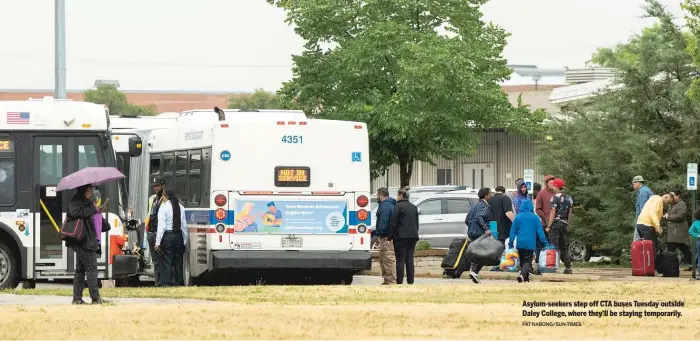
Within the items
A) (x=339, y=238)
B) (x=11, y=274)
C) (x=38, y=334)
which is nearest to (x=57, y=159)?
(x=11, y=274)

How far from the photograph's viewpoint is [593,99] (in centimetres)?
3550

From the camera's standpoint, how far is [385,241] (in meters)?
25.2

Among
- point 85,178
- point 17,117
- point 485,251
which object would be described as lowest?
point 485,251

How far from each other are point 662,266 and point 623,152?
16.2 ft

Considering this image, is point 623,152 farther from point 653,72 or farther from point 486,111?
Result: point 486,111

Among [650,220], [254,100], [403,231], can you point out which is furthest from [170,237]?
[254,100]

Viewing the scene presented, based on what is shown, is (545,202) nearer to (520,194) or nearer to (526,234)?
(520,194)

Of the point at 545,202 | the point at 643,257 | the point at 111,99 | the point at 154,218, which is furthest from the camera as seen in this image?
the point at 111,99

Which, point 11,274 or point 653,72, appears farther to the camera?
point 653,72

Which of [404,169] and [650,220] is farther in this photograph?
[404,169]

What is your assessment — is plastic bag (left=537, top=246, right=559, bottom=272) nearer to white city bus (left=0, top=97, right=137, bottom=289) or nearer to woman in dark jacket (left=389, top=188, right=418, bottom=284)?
woman in dark jacket (left=389, top=188, right=418, bottom=284)

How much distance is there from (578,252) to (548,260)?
736cm

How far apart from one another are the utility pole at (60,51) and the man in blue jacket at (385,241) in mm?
8729

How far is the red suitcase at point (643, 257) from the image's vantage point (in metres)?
27.6
